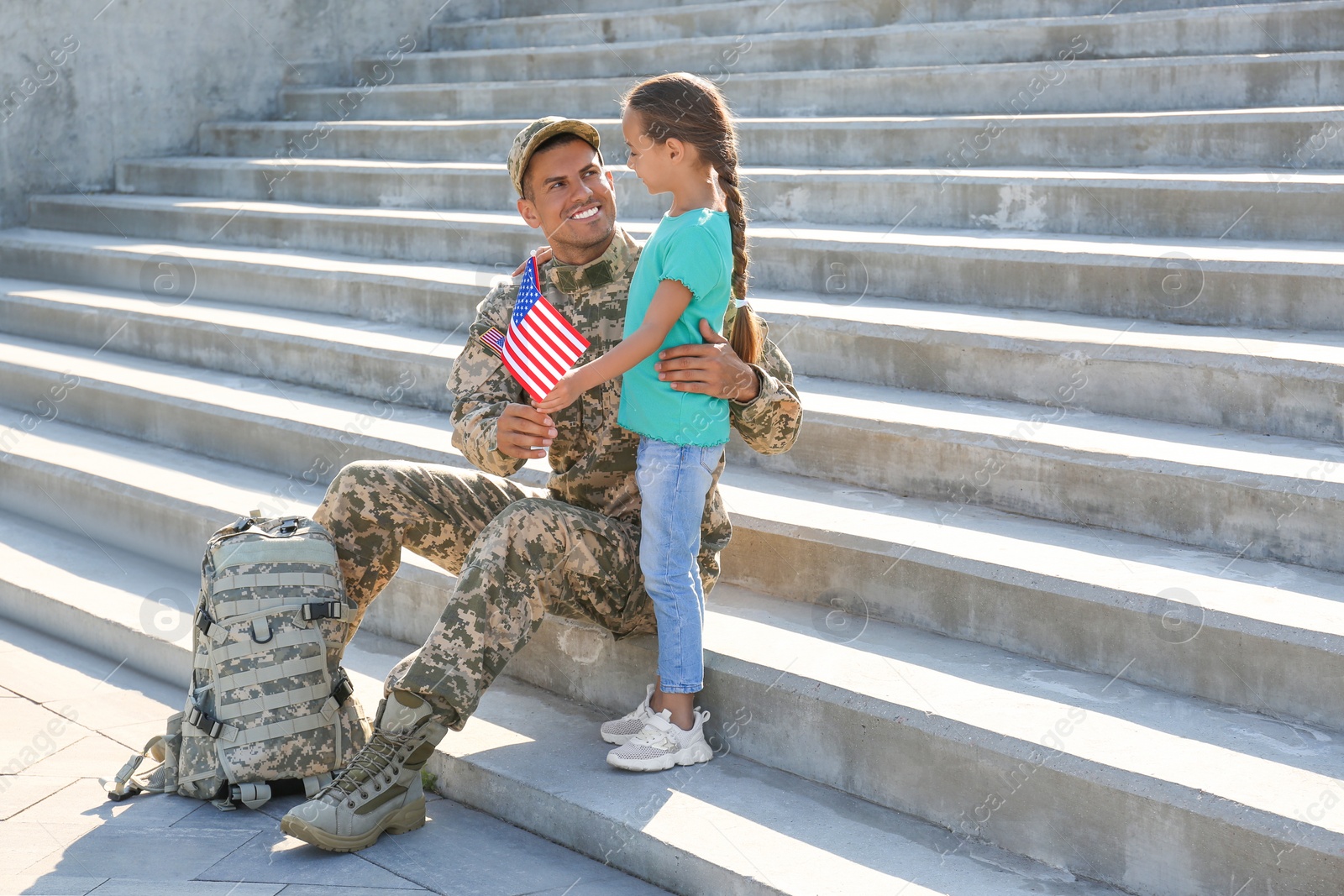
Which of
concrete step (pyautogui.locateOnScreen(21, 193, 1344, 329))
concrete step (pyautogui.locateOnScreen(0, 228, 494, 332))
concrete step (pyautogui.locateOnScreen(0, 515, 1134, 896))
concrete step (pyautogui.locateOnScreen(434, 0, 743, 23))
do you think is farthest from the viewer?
concrete step (pyautogui.locateOnScreen(434, 0, 743, 23))

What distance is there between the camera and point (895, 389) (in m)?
3.71

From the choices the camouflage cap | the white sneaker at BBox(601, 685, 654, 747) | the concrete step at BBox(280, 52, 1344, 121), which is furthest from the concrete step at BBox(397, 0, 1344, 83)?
the white sneaker at BBox(601, 685, 654, 747)

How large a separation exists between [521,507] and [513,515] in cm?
2

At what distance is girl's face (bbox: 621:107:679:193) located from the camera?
2539 mm

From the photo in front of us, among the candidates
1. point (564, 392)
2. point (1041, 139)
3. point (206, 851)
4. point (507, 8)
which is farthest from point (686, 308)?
point (507, 8)

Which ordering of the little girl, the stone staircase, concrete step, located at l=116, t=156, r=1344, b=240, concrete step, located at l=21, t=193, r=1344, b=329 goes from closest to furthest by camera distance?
the stone staircase < the little girl < concrete step, located at l=21, t=193, r=1344, b=329 < concrete step, located at l=116, t=156, r=1344, b=240

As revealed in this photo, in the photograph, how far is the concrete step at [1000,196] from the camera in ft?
12.2

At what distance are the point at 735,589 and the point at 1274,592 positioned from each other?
1246mm

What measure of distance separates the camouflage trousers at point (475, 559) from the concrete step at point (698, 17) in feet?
11.5

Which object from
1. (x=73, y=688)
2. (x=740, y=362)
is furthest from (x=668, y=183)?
(x=73, y=688)

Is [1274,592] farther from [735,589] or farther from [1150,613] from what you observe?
[735,589]

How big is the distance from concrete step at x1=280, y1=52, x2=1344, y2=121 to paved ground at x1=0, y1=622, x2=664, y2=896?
3.35 m

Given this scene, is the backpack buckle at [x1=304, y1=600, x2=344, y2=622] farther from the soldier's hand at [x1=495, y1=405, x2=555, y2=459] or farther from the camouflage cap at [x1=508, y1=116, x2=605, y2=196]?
the camouflage cap at [x1=508, y1=116, x2=605, y2=196]

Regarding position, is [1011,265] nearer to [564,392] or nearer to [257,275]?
A: [564,392]
